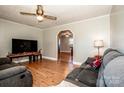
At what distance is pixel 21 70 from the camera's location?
6.97 feet

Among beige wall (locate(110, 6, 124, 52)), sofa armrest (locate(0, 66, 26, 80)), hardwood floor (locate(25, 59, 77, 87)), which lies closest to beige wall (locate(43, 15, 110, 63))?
hardwood floor (locate(25, 59, 77, 87))

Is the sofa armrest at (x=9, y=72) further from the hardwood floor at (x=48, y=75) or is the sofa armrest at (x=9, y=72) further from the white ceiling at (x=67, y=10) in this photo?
the white ceiling at (x=67, y=10)

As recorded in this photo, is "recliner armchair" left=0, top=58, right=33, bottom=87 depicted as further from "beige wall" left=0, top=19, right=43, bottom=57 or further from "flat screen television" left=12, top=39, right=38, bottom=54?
"beige wall" left=0, top=19, right=43, bottom=57

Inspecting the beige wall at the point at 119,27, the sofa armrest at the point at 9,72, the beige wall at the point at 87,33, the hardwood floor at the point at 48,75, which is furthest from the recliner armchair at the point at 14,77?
the beige wall at the point at 87,33

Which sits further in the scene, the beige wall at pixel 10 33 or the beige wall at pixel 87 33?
the beige wall at pixel 10 33

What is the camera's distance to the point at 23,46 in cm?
602

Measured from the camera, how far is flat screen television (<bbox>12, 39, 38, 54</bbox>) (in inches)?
221

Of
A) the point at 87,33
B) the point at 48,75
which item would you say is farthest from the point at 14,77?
the point at 87,33

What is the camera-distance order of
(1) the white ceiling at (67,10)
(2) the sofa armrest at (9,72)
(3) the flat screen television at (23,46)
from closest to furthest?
(2) the sofa armrest at (9,72) < (1) the white ceiling at (67,10) < (3) the flat screen television at (23,46)

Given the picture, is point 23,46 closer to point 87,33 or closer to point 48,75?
point 48,75

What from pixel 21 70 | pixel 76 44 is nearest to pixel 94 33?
pixel 76 44

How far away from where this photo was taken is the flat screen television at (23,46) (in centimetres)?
561

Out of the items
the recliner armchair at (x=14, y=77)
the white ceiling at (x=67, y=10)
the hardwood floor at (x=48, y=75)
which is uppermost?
the white ceiling at (x=67, y=10)
